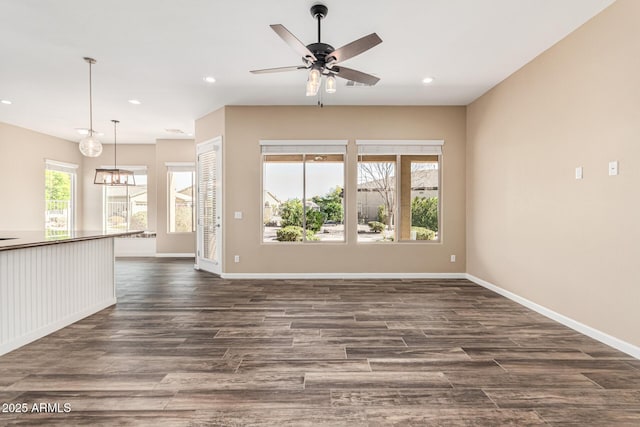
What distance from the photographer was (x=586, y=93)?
310 centimetres

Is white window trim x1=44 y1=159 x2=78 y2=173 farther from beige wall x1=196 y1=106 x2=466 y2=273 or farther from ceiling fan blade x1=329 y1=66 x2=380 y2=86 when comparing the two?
ceiling fan blade x1=329 y1=66 x2=380 y2=86

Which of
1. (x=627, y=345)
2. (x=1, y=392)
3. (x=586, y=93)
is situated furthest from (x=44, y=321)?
(x=586, y=93)

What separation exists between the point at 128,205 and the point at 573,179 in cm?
935

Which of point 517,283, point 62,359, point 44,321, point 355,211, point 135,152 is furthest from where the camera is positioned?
point 135,152

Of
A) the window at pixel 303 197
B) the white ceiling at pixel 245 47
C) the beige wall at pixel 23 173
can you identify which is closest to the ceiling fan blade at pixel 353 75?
the white ceiling at pixel 245 47

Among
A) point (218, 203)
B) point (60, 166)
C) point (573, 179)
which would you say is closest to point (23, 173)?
point (60, 166)

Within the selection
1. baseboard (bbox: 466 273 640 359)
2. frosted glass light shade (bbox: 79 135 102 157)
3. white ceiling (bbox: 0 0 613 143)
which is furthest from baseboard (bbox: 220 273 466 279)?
white ceiling (bbox: 0 0 613 143)

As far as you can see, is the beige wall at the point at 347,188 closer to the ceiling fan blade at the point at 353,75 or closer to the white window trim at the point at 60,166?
the ceiling fan blade at the point at 353,75

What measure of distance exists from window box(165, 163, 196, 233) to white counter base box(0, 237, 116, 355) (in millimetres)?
4094

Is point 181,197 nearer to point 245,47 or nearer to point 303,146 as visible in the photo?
point 303,146

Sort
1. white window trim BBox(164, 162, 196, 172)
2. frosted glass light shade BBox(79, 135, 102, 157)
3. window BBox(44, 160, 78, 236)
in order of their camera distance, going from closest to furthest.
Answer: frosted glass light shade BBox(79, 135, 102, 157), window BBox(44, 160, 78, 236), white window trim BBox(164, 162, 196, 172)

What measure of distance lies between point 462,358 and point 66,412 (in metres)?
2.82

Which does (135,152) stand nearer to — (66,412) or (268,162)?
(268,162)

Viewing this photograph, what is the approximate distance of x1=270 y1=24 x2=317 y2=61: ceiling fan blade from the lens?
239 centimetres
